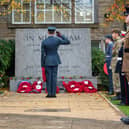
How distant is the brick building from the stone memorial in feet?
21.9

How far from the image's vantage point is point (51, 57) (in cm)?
1134

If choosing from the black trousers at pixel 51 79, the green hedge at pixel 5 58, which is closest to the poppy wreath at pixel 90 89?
the black trousers at pixel 51 79

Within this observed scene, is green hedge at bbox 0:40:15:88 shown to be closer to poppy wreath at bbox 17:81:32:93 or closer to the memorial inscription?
the memorial inscription

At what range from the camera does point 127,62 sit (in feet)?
21.2

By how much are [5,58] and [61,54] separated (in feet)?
6.72

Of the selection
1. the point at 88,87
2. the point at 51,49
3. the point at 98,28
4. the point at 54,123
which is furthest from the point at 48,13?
the point at 54,123

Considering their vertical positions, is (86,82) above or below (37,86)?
above

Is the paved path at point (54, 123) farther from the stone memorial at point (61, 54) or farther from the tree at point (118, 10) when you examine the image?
the tree at point (118, 10)

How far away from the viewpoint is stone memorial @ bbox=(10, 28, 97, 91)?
1465 centimetres

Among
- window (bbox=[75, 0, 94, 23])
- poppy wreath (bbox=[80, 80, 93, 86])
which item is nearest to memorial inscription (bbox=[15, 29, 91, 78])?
poppy wreath (bbox=[80, 80, 93, 86])

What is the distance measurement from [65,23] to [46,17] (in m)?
1.13

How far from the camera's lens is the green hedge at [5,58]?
14.5m

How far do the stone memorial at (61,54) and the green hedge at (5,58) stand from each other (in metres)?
0.39

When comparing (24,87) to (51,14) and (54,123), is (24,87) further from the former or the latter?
(51,14)
